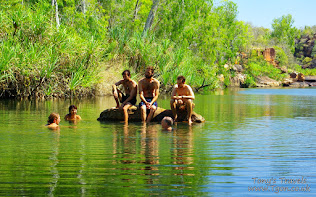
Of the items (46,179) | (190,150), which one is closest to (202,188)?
(46,179)

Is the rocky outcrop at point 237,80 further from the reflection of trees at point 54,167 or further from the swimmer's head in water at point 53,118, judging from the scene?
the reflection of trees at point 54,167

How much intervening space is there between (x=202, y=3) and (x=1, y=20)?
20.7 m

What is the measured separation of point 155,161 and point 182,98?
20.7 ft

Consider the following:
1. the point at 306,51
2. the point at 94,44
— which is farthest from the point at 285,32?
the point at 94,44

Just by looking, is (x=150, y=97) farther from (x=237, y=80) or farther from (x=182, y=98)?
(x=237, y=80)

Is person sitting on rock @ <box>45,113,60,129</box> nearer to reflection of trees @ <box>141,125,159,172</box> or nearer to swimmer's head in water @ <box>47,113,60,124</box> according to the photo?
swimmer's head in water @ <box>47,113,60,124</box>

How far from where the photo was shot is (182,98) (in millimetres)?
12820

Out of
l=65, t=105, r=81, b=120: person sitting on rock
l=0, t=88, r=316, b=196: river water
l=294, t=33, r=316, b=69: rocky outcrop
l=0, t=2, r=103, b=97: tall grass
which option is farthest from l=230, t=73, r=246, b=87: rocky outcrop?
l=0, t=88, r=316, b=196: river water

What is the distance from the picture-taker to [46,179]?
17.7 feet

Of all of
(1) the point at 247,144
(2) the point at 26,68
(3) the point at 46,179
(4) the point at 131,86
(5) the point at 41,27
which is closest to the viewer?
(3) the point at 46,179

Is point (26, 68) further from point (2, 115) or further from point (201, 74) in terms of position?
point (201, 74)

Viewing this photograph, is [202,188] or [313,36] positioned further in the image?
[313,36]

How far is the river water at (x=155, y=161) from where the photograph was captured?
5.05m

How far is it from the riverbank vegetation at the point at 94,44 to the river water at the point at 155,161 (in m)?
11.2
